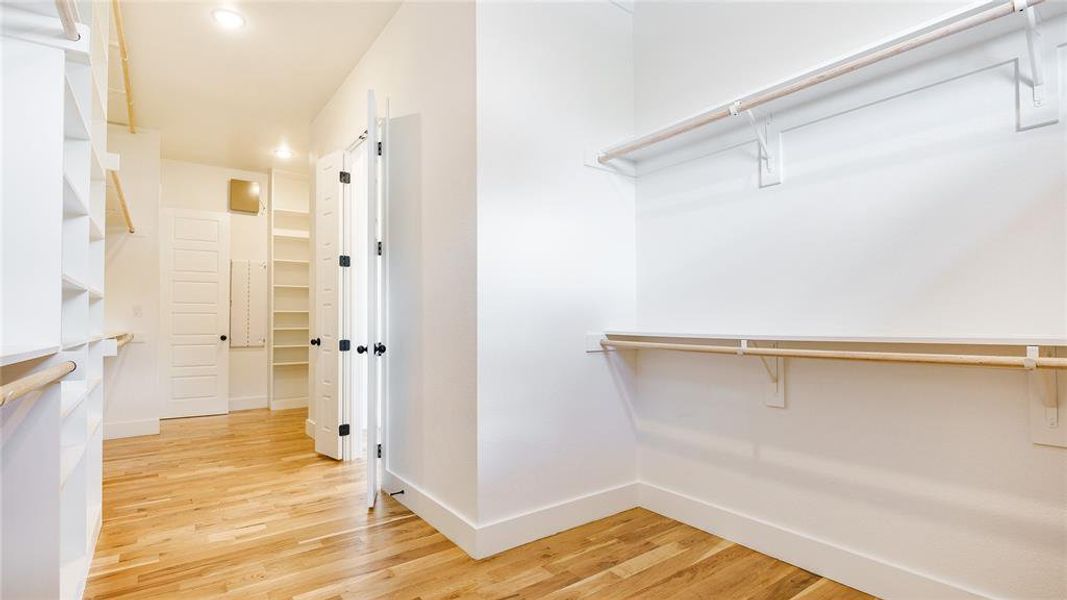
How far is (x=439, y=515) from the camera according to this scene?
2.53 metres

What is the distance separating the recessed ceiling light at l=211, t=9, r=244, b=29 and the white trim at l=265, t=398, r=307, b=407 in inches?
166

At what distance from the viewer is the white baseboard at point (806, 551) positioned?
1802mm

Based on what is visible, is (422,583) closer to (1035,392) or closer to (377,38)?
(1035,392)

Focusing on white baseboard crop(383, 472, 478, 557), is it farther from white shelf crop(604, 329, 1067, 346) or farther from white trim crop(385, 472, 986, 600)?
white shelf crop(604, 329, 1067, 346)

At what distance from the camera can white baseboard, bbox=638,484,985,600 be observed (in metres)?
1.80

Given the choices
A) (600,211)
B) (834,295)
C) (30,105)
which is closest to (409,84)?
(600,211)

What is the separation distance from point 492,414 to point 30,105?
1.85m

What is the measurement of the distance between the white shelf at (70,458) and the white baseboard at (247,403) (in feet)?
14.9

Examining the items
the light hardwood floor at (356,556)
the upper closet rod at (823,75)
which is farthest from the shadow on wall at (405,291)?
the upper closet rod at (823,75)

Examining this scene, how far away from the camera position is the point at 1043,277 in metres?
1.59

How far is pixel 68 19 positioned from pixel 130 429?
465 centimetres

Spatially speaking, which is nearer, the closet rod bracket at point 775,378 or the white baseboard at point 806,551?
the white baseboard at point 806,551

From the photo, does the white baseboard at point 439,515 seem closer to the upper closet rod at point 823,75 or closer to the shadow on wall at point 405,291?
the shadow on wall at point 405,291

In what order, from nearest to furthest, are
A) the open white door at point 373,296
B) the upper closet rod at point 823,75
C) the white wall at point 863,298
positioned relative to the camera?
the upper closet rod at point 823,75 < the white wall at point 863,298 < the open white door at point 373,296
